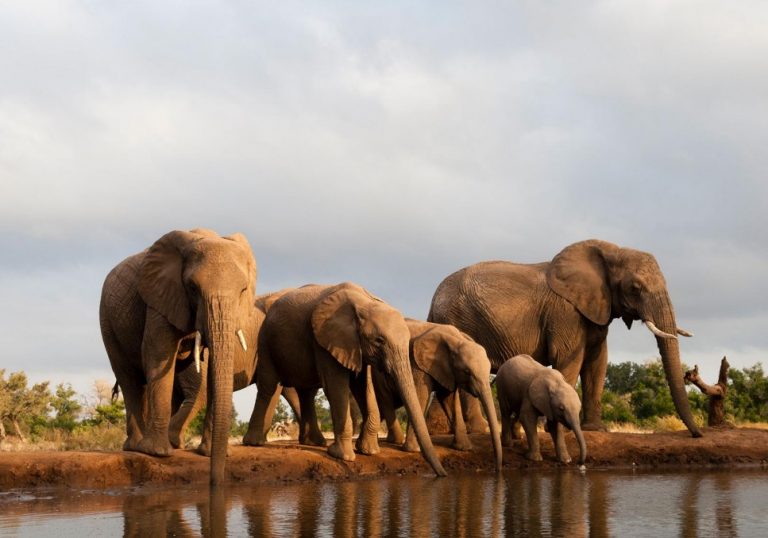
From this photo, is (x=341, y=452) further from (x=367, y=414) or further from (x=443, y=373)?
(x=443, y=373)

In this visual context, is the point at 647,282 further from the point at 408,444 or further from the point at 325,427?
the point at 325,427

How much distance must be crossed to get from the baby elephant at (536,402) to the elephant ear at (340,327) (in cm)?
298

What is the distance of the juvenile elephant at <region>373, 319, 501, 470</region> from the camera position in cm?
1820

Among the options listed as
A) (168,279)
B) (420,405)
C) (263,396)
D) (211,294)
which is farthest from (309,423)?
(211,294)

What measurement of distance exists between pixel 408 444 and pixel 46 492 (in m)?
5.55

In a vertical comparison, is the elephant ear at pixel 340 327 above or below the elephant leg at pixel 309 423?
above

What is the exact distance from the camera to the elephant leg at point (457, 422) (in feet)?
60.2

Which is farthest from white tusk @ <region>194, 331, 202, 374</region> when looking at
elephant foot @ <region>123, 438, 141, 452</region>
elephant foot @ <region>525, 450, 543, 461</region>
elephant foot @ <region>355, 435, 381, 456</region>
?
elephant foot @ <region>525, 450, 543, 461</region>

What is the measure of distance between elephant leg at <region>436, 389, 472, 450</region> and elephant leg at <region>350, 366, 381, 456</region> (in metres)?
1.27

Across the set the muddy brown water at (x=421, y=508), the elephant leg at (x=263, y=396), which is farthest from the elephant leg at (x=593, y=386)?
the elephant leg at (x=263, y=396)

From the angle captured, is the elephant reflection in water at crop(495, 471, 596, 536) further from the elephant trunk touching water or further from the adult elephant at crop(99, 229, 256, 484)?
the adult elephant at crop(99, 229, 256, 484)

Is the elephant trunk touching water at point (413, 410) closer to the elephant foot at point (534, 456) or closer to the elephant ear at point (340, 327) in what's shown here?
the elephant ear at point (340, 327)

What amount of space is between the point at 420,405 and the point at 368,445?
1087 millimetres

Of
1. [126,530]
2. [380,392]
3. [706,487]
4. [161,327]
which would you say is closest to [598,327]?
[380,392]
